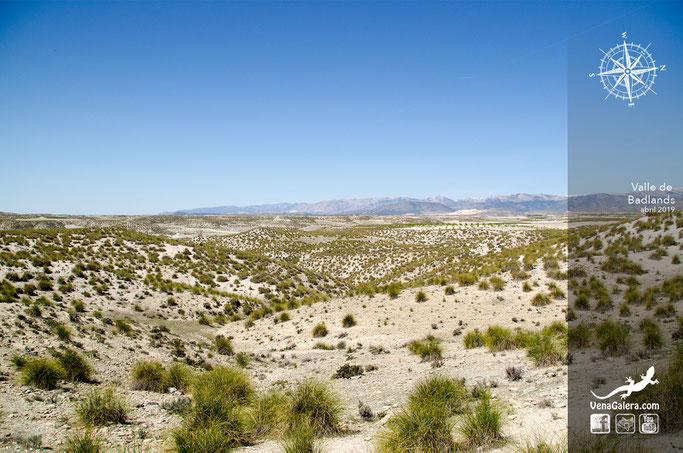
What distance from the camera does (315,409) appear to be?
20.1ft

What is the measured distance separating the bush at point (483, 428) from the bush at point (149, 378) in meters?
7.51

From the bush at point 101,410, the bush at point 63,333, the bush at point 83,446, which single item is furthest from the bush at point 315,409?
the bush at point 63,333

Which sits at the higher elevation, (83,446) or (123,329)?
(83,446)

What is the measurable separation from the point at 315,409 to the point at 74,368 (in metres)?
6.64

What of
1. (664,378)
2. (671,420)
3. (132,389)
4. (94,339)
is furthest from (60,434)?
(664,378)

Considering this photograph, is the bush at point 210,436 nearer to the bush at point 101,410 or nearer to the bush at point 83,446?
the bush at point 83,446

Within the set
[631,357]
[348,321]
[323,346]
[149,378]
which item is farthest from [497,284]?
[149,378]

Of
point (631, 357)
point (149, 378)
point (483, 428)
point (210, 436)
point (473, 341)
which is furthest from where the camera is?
point (473, 341)

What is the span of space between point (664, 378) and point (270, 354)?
12662 mm

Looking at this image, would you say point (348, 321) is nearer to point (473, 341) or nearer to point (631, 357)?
point (473, 341)

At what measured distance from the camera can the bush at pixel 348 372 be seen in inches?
395

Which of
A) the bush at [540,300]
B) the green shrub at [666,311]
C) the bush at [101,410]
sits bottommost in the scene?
the bush at [540,300]

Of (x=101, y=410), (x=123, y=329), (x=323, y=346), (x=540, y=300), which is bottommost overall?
(x=323, y=346)

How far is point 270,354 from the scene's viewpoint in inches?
556
